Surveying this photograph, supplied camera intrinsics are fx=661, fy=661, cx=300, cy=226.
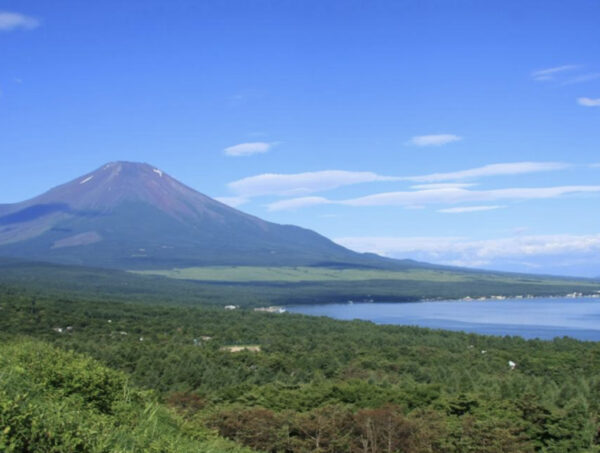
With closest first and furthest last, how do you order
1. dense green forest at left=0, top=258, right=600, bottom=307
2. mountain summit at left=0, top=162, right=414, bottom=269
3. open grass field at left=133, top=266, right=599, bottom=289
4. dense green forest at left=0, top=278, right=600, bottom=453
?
dense green forest at left=0, top=278, right=600, bottom=453 → dense green forest at left=0, top=258, right=600, bottom=307 → open grass field at left=133, top=266, right=599, bottom=289 → mountain summit at left=0, top=162, right=414, bottom=269

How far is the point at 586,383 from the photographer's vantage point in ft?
72.5

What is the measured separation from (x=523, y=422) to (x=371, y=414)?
3.79m

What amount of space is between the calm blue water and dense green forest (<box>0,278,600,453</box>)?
18.9m

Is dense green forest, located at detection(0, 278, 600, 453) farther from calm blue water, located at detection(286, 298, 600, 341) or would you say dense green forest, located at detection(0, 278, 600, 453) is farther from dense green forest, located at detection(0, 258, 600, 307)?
dense green forest, located at detection(0, 258, 600, 307)

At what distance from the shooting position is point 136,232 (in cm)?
17325

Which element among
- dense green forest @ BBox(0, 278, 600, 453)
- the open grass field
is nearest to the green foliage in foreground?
dense green forest @ BBox(0, 278, 600, 453)

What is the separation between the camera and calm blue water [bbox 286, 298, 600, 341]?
59.6 meters

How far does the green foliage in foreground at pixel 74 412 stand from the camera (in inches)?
147

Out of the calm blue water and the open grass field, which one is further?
the open grass field

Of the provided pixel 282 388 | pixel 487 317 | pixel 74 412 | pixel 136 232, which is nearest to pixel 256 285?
pixel 487 317

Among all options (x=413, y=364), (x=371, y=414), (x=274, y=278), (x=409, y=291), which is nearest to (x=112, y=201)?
(x=274, y=278)

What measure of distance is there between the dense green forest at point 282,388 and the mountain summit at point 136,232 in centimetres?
10439

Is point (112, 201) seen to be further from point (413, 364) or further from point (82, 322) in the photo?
point (413, 364)

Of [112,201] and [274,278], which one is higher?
[112,201]
